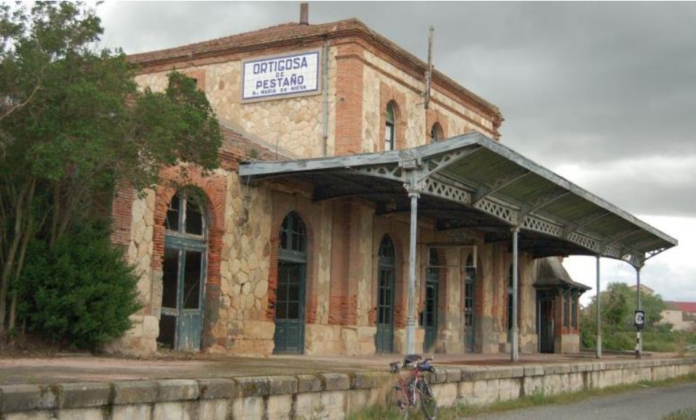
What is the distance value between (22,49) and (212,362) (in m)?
5.01

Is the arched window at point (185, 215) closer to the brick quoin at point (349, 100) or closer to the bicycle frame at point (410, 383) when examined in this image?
the brick quoin at point (349, 100)

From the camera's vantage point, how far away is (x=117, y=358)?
42.7ft

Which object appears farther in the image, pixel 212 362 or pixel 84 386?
pixel 212 362

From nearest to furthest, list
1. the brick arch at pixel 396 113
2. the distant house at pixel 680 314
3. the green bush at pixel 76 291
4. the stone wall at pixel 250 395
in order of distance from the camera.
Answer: the stone wall at pixel 250 395 < the green bush at pixel 76 291 < the brick arch at pixel 396 113 < the distant house at pixel 680 314

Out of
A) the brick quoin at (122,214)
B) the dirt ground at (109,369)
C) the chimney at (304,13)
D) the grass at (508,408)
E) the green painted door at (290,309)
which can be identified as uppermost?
the chimney at (304,13)

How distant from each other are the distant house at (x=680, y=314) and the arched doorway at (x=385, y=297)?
110 metres

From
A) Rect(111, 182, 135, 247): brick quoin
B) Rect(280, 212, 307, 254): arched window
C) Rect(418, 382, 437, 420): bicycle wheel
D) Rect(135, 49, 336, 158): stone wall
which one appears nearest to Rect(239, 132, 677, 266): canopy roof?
Rect(280, 212, 307, 254): arched window

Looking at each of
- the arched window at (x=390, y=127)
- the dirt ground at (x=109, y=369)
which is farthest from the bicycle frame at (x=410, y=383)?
the arched window at (x=390, y=127)

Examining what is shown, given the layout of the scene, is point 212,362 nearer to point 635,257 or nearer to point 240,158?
point 240,158

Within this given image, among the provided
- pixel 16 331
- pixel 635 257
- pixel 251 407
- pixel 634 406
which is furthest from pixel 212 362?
pixel 635 257

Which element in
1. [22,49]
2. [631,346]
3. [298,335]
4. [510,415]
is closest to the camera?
[22,49]

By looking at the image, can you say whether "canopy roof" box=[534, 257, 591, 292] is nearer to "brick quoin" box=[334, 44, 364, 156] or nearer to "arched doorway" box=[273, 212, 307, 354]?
"brick quoin" box=[334, 44, 364, 156]

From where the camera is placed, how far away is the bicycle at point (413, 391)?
11.1m

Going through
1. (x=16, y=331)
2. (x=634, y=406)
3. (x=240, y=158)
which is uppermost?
(x=240, y=158)
